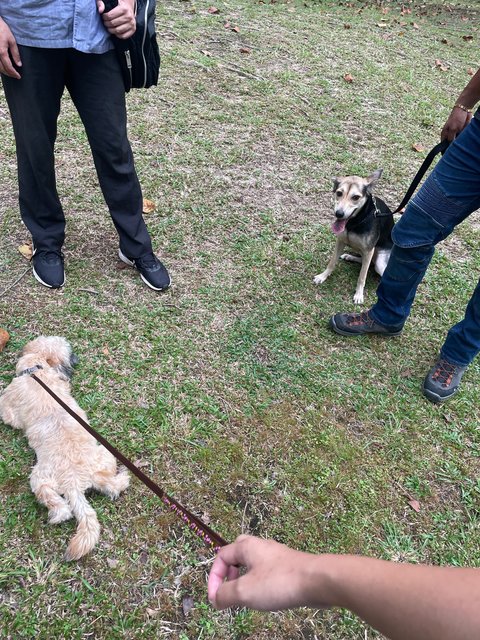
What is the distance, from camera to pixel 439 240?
102 inches

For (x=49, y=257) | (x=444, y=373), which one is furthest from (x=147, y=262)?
(x=444, y=373)

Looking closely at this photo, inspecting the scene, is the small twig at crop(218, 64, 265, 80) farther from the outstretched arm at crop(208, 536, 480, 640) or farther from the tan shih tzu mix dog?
the outstretched arm at crop(208, 536, 480, 640)

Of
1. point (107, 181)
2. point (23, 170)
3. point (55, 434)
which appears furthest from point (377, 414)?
point (23, 170)

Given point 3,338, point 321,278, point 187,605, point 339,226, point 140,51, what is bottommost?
point 187,605

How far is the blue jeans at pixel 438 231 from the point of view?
2.27m

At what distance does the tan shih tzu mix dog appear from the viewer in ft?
6.40

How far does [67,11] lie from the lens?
2.24m

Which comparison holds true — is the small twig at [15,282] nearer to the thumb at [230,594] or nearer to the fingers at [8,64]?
the fingers at [8,64]

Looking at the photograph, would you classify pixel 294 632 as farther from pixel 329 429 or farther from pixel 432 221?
pixel 432 221

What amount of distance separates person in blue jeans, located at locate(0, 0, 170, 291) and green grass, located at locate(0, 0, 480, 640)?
272mm

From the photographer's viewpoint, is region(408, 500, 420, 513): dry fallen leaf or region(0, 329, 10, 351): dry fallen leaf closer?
region(408, 500, 420, 513): dry fallen leaf

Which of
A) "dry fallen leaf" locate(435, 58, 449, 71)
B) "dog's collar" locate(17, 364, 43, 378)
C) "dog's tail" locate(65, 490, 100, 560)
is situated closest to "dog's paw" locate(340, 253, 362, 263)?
"dog's collar" locate(17, 364, 43, 378)

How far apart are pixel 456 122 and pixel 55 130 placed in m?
2.32

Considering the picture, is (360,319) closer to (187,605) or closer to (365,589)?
(187,605)
